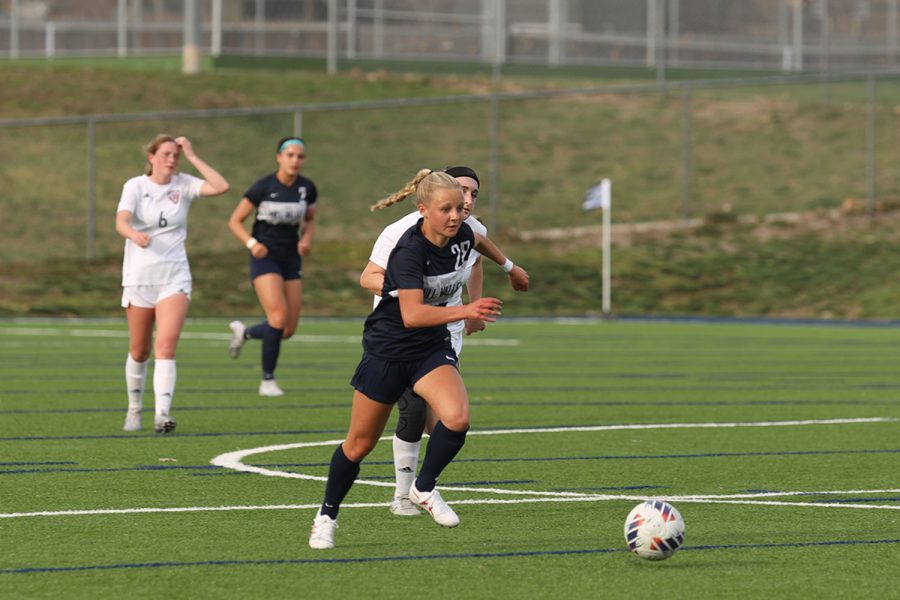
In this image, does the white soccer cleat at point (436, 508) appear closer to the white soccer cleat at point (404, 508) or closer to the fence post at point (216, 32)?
the white soccer cleat at point (404, 508)

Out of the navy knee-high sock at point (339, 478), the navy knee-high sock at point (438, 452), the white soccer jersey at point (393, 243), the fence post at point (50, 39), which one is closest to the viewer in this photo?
the navy knee-high sock at point (339, 478)

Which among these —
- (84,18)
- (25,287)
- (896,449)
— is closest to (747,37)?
(84,18)

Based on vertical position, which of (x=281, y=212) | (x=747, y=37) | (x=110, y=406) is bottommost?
(x=110, y=406)

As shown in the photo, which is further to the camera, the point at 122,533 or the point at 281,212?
the point at 281,212

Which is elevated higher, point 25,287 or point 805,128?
point 805,128

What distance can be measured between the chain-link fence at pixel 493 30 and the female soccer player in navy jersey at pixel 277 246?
88.3ft

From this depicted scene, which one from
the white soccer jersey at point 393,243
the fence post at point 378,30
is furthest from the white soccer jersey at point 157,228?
the fence post at point 378,30

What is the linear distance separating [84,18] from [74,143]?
32.5 feet

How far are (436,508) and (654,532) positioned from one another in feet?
4.14

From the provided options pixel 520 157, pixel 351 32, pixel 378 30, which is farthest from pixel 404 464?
pixel 378 30

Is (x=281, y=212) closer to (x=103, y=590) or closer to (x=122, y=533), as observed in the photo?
(x=122, y=533)

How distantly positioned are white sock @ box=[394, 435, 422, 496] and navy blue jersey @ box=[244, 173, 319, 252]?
6.43 metres

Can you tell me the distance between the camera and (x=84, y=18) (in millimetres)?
46094

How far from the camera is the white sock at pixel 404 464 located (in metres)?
8.67
